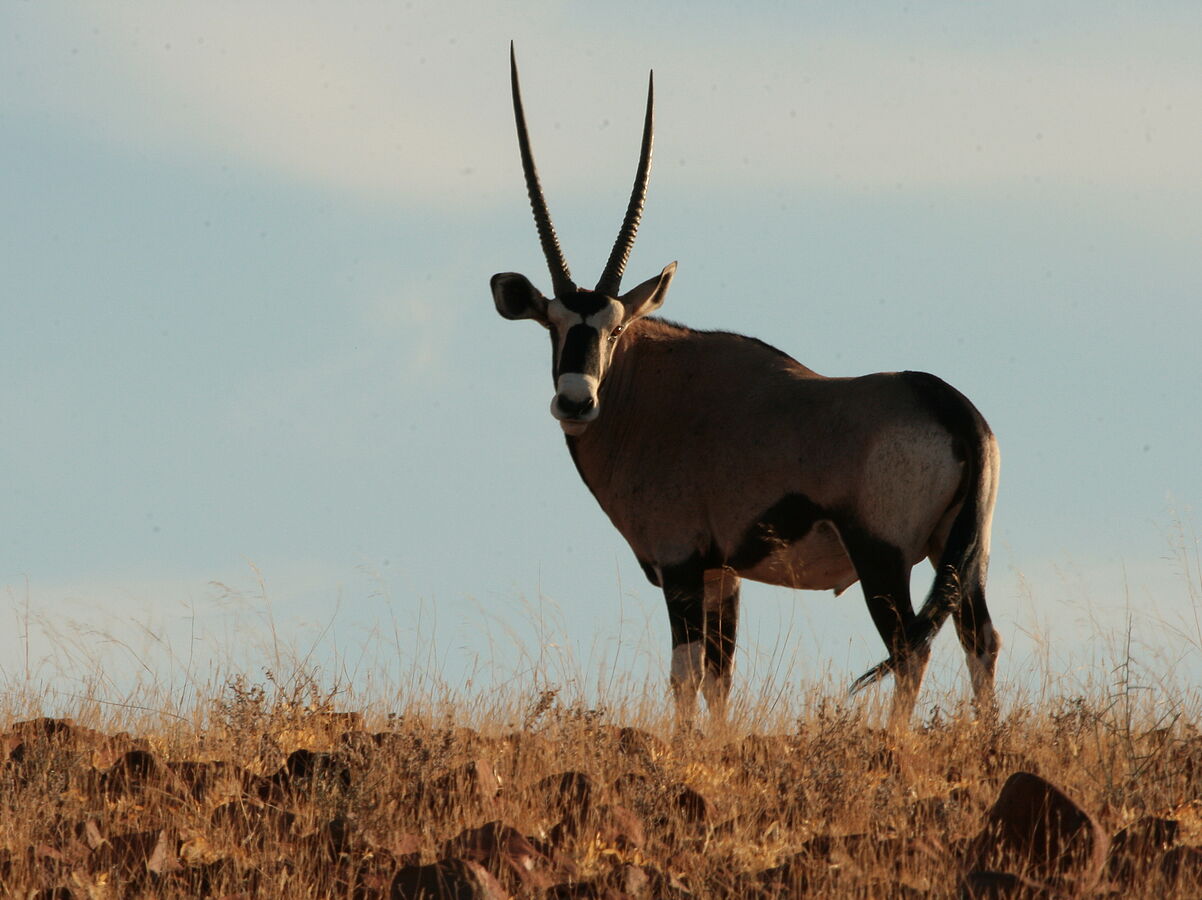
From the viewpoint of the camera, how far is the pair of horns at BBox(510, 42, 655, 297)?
31.2ft

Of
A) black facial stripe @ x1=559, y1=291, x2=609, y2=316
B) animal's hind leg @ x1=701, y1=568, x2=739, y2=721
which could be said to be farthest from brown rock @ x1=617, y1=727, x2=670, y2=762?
black facial stripe @ x1=559, y1=291, x2=609, y2=316

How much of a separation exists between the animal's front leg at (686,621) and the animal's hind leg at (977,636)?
1.39 meters

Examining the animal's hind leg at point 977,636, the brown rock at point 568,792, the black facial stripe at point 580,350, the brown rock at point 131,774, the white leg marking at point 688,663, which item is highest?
the black facial stripe at point 580,350

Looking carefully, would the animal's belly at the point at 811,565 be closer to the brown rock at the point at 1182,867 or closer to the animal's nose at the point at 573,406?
the animal's nose at the point at 573,406

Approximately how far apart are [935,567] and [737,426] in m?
1.36

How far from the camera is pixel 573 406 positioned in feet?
27.8

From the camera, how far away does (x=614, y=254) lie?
379 inches

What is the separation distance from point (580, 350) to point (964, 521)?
2331mm

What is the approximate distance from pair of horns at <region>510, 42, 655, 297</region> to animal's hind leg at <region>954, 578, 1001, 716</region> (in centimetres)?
292

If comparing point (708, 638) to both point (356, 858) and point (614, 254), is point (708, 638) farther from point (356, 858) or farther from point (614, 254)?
point (356, 858)

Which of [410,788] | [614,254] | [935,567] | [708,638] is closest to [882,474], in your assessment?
[935,567]

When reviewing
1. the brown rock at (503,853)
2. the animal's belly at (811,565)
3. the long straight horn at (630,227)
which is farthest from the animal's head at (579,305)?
the brown rock at (503,853)

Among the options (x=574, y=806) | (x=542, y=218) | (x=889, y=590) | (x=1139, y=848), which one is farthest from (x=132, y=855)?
(x=542, y=218)

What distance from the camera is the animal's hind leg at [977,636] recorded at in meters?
8.03
